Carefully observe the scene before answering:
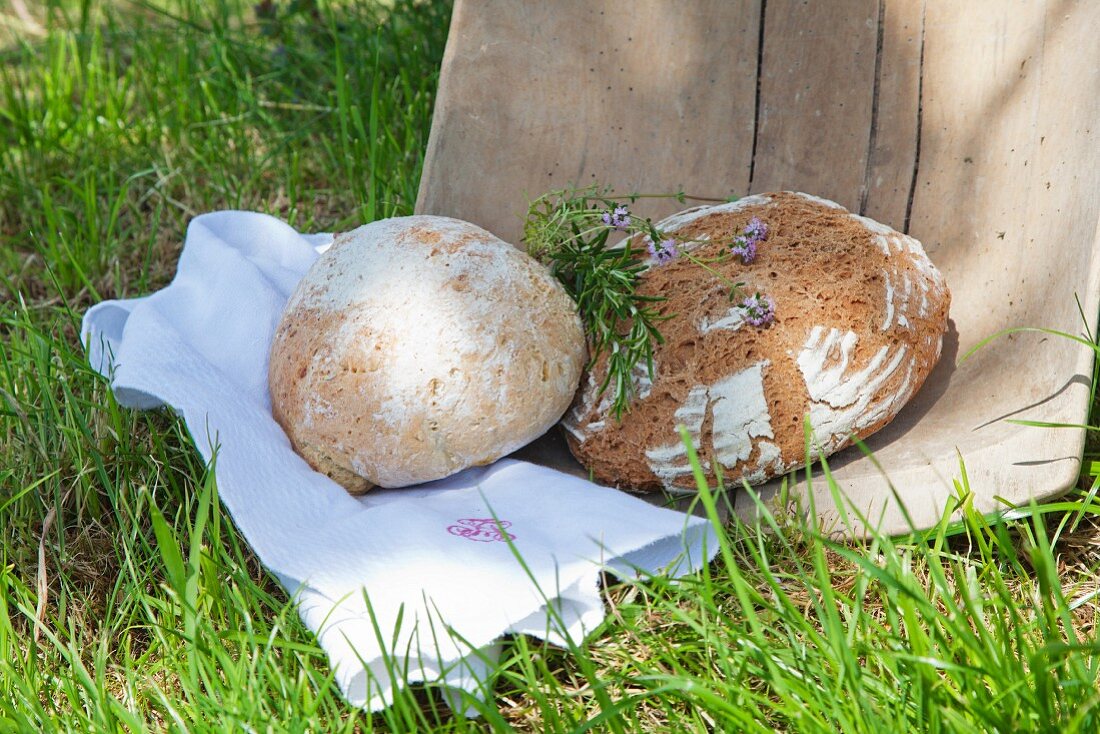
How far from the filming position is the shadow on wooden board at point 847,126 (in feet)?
4.87

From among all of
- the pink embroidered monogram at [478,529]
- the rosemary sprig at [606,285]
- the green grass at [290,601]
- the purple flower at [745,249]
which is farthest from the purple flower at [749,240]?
the pink embroidered monogram at [478,529]

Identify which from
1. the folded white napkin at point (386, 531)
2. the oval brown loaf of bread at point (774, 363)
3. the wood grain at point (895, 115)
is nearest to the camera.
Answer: the folded white napkin at point (386, 531)

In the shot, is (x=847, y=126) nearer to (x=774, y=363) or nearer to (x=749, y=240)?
(x=749, y=240)

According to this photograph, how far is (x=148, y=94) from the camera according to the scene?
252cm

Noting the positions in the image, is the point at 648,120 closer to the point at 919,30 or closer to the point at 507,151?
the point at 507,151

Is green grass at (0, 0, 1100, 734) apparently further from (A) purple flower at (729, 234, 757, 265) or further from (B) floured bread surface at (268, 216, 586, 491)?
(A) purple flower at (729, 234, 757, 265)

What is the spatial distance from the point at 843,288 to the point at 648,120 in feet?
2.02

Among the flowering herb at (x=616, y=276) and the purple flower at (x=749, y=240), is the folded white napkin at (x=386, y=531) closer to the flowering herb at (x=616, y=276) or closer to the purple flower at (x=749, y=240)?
the flowering herb at (x=616, y=276)

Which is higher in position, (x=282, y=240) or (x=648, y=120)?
(x=648, y=120)

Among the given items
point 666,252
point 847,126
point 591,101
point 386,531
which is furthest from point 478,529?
point 847,126

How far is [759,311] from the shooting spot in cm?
139

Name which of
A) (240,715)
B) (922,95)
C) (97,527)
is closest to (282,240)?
(97,527)

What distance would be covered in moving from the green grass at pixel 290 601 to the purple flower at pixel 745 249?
0.38 meters

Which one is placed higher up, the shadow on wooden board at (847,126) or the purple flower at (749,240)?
the shadow on wooden board at (847,126)
